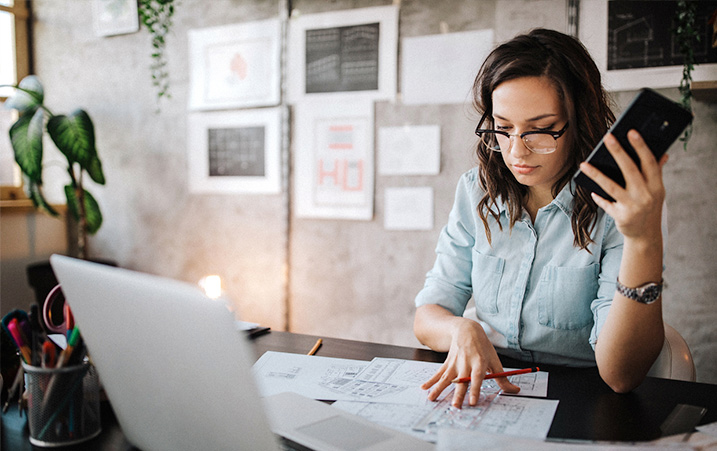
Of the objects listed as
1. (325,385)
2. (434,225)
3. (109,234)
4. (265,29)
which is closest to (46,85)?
(109,234)

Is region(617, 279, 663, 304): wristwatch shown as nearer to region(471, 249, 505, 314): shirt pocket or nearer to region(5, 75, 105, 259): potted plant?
region(471, 249, 505, 314): shirt pocket

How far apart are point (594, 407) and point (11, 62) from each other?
400cm

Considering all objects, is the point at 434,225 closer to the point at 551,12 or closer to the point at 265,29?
the point at 551,12

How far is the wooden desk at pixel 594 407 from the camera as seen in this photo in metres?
0.74

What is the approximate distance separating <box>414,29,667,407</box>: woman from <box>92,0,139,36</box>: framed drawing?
8.83 feet

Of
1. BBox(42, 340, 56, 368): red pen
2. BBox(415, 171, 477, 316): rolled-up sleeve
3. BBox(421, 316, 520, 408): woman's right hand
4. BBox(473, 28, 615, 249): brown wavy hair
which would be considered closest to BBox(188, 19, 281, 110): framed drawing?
BBox(415, 171, 477, 316): rolled-up sleeve

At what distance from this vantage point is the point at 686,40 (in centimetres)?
196

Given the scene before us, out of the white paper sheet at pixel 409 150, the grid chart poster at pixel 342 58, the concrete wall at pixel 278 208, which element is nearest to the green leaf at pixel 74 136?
the concrete wall at pixel 278 208

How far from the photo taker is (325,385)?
36.8 inches

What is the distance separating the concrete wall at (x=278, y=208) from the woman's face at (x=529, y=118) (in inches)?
50.3

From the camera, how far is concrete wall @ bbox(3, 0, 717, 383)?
215cm

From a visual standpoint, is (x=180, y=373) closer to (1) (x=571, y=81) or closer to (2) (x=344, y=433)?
(2) (x=344, y=433)

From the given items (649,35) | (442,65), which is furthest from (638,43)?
(442,65)

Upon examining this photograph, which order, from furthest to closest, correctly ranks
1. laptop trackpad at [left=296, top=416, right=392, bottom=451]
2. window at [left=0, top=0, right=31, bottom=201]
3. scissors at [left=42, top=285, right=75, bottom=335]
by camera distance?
1. window at [left=0, top=0, right=31, bottom=201]
2. scissors at [left=42, top=285, right=75, bottom=335]
3. laptop trackpad at [left=296, top=416, right=392, bottom=451]
